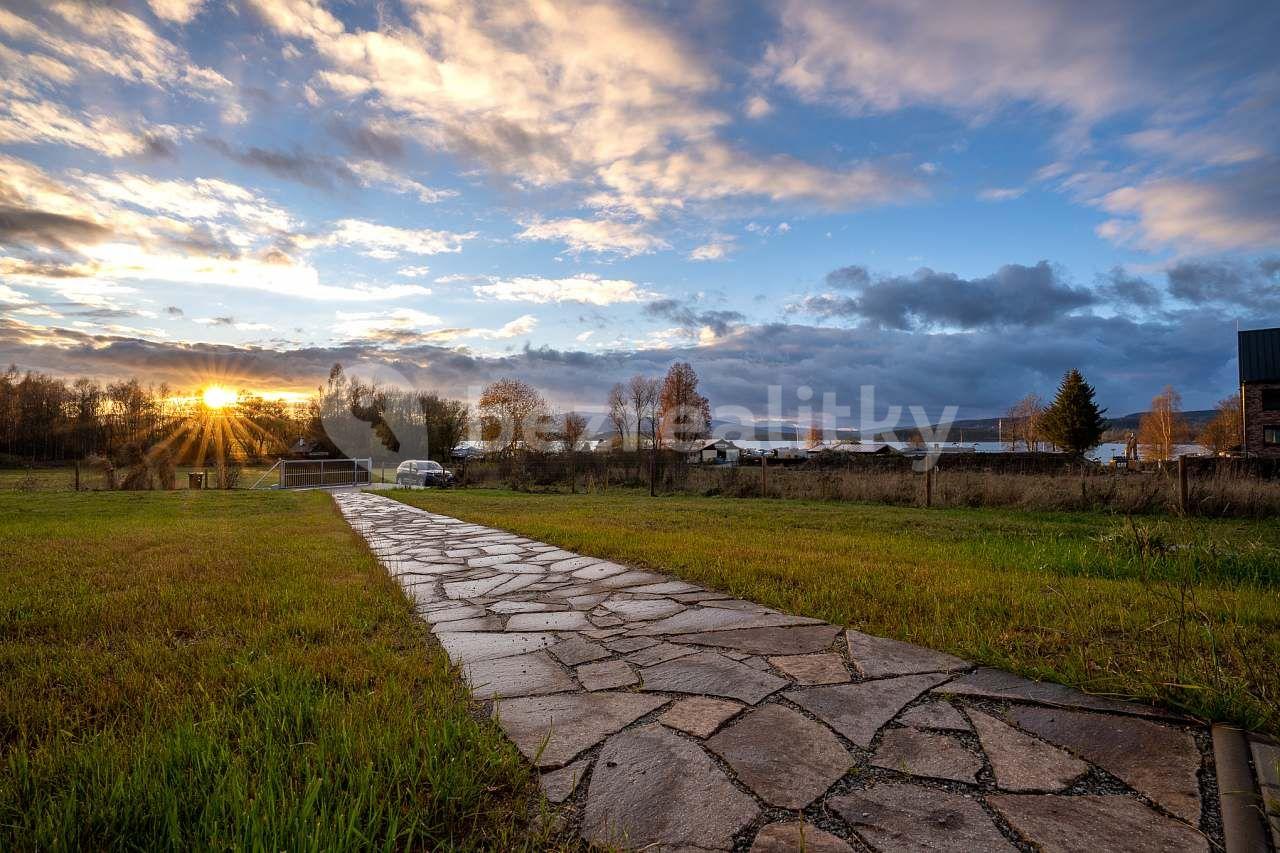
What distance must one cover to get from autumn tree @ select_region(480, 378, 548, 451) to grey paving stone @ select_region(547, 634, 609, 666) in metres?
38.8

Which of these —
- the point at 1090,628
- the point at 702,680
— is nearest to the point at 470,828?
the point at 702,680

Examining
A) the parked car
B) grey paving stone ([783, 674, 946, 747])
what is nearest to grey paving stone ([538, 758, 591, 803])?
grey paving stone ([783, 674, 946, 747])

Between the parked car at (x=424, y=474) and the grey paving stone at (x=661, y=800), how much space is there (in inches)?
862

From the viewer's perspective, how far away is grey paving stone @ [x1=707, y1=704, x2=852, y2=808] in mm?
1493

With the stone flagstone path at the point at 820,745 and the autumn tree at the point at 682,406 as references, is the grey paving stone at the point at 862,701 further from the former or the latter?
the autumn tree at the point at 682,406

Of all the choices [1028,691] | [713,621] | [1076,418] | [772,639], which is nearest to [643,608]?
[713,621]

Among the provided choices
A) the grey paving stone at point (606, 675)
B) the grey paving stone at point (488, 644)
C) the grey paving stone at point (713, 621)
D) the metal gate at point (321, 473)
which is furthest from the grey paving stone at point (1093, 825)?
the metal gate at point (321, 473)

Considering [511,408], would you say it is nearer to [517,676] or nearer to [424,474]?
[424,474]

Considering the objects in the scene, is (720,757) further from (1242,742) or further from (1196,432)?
(1196,432)

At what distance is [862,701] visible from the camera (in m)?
1.99

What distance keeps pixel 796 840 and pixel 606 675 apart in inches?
44.5

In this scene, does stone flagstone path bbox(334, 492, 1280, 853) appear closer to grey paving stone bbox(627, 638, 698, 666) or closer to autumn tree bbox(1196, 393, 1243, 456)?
grey paving stone bbox(627, 638, 698, 666)

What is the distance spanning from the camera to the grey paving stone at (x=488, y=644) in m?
2.61

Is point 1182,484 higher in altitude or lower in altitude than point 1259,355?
lower
